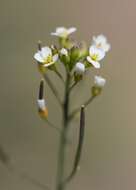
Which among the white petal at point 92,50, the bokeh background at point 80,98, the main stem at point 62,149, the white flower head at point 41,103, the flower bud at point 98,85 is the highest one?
the white petal at point 92,50

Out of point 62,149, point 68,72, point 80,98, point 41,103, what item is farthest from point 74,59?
point 80,98

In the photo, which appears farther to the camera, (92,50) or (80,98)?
(80,98)

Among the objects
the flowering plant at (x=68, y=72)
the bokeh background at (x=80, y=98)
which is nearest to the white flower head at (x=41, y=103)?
the flowering plant at (x=68, y=72)

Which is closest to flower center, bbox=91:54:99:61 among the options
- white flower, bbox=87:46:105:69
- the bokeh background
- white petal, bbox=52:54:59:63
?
white flower, bbox=87:46:105:69

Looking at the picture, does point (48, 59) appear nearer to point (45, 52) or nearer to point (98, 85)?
point (45, 52)

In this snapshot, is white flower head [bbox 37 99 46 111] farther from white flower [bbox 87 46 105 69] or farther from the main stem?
white flower [bbox 87 46 105 69]

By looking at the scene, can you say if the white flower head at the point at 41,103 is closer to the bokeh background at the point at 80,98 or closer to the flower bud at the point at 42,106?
the flower bud at the point at 42,106

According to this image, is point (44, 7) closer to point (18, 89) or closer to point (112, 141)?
point (18, 89)
